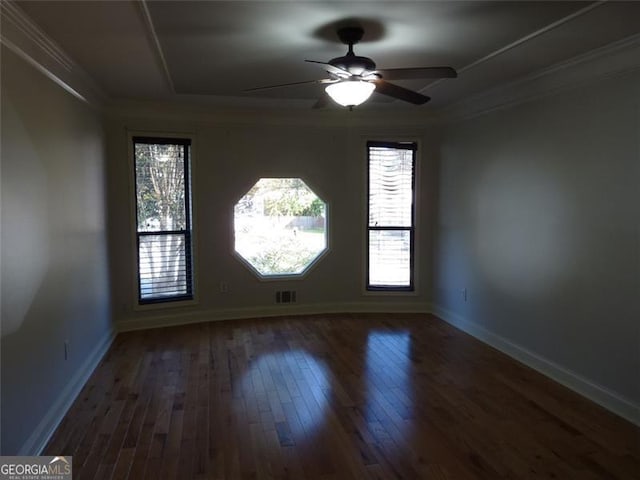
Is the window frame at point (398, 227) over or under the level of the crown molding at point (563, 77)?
under

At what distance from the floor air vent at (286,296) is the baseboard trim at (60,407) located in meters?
2.06

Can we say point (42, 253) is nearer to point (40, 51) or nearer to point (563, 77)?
point (40, 51)

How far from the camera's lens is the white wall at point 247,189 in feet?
16.5

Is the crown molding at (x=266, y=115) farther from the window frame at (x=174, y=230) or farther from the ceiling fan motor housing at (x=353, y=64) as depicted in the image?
the ceiling fan motor housing at (x=353, y=64)

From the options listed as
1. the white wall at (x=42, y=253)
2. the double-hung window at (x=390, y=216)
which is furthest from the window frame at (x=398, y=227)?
the white wall at (x=42, y=253)

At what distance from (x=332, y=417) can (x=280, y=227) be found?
117 inches

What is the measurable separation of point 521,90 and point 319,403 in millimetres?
3106

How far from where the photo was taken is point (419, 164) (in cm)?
564

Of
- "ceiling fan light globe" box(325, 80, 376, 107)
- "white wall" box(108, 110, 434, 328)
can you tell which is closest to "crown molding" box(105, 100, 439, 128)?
"white wall" box(108, 110, 434, 328)

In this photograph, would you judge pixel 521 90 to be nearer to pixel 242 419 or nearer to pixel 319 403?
pixel 319 403

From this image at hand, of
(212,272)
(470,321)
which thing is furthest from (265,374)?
(470,321)

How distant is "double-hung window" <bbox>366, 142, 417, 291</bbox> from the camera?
18.7ft

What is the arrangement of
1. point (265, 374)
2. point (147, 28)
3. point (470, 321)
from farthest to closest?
point (470, 321) < point (265, 374) < point (147, 28)

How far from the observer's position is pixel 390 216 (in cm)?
578
